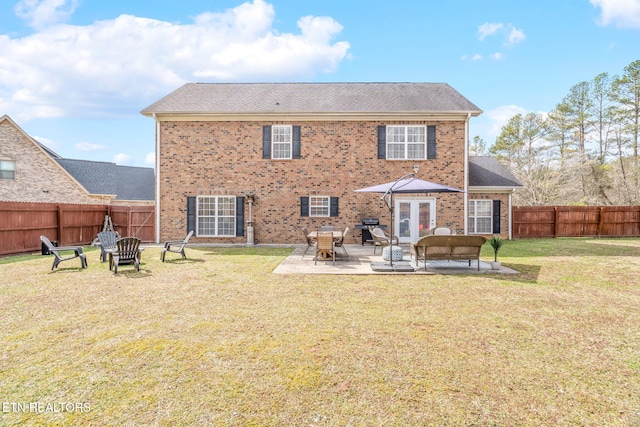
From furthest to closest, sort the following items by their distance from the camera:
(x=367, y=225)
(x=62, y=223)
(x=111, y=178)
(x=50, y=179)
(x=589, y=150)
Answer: (x=589, y=150) < (x=111, y=178) < (x=50, y=179) < (x=367, y=225) < (x=62, y=223)

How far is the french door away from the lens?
15164 mm

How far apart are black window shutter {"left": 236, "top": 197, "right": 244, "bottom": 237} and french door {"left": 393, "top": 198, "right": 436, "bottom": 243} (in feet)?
23.6

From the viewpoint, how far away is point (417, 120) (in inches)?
599

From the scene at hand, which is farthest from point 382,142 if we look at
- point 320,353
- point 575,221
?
point 575,221

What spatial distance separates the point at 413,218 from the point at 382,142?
384cm

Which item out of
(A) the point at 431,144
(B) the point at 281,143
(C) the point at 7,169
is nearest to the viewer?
(A) the point at 431,144

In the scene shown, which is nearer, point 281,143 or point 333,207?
point 333,207

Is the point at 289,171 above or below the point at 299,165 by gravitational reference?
below

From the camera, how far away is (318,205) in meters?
15.3

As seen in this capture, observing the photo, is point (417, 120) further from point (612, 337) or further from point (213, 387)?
point (213, 387)

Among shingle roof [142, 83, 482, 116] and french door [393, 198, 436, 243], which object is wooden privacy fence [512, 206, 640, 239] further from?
shingle roof [142, 83, 482, 116]

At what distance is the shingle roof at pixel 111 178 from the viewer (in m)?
25.2

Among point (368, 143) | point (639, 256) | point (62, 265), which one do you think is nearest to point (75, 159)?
point (62, 265)

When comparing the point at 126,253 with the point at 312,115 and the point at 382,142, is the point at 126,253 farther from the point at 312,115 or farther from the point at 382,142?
the point at 382,142
